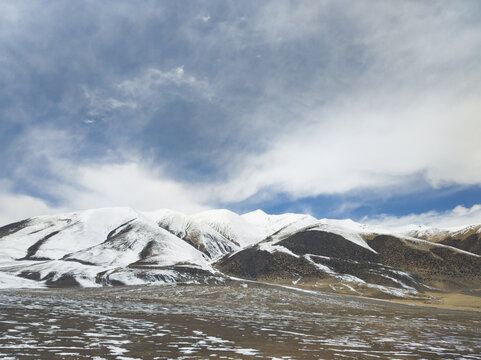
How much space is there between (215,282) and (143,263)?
179ft

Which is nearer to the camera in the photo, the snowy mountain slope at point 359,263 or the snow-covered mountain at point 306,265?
the snow-covered mountain at point 306,265

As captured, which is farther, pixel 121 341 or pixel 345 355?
pixel 121 341

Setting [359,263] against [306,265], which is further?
[306,265]

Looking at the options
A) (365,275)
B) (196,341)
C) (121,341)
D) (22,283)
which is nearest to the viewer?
(121,341)

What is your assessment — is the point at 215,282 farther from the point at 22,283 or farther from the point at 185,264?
the point at 22,283

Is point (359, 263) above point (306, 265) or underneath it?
above

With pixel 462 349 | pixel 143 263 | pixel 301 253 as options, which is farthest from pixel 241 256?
pixel 462 349

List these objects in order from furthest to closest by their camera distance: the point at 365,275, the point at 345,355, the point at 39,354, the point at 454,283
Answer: the point at 365,275, the point at 454,283, the point at 345,355, the point at 39,354

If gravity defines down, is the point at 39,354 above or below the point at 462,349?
above

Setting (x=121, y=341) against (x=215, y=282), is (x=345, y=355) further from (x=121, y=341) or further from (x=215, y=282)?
(x=215, y=282)

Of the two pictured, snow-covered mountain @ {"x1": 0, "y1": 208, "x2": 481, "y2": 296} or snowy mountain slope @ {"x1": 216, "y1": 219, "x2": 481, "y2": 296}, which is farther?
snowy mountain slope @ {"x1": 216, "y1": 219, "x2": 481, "y2": 296}

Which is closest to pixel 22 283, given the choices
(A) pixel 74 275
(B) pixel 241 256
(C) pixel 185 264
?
(A) pixel 74 275

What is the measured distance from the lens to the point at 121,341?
1498cm

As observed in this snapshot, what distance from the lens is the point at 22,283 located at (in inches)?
4345
